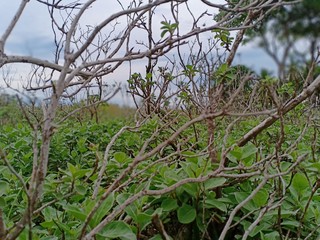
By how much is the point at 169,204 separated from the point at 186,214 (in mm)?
47

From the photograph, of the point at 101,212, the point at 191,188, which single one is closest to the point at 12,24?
the point at 101,212

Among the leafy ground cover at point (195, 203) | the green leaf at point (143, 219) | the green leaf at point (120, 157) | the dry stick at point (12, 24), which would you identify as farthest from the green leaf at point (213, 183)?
the dry stick at point (12, 24)

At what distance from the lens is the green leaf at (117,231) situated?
3.22ft

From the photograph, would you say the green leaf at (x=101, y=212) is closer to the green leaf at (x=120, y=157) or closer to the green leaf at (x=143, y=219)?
the green leaf at (x=143, y=219)

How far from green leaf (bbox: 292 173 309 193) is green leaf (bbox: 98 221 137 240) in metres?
0.52

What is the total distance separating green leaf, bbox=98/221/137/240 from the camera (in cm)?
98

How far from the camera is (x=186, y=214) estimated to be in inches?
45.3

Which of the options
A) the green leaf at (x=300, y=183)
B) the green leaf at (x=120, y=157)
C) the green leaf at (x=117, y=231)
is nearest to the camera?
the green leaf at (x=117, y=231)

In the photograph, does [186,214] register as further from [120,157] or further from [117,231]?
[120,157]

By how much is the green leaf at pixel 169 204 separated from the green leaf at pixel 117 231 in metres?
0.17

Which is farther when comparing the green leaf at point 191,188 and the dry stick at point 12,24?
the green leaf at point 191,188

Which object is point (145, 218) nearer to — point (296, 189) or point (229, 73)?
point (296, 189)

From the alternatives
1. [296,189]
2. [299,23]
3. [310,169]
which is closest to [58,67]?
[296,189]

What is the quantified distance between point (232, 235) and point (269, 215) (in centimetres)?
12
